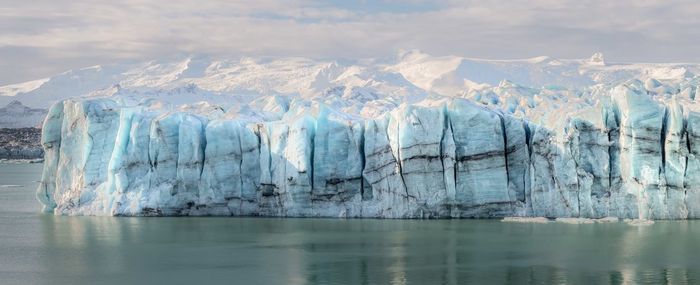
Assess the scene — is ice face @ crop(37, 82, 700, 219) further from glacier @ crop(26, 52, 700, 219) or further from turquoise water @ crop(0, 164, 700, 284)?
turquoise water @ crop(0, 164, 700, 284)

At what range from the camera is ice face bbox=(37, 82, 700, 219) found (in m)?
33.8

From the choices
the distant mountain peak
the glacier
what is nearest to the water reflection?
the glacier

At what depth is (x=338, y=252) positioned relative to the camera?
91.9 ft

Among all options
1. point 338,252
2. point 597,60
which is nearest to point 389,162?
point 338,252

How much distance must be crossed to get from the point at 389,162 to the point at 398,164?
0.32 meters

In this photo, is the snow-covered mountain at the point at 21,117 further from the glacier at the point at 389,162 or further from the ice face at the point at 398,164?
the ice face at the point at 398,164

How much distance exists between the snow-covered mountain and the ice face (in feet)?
379

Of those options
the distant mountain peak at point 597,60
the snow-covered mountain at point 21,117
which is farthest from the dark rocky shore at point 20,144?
the distant mountain peak at point 597,60

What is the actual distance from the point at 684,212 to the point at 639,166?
2205 mm

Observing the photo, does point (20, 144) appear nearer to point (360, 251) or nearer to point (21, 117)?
point (21, 117)

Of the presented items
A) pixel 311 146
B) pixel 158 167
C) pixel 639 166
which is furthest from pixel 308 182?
pixel 639 166

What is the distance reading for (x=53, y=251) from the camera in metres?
28.7

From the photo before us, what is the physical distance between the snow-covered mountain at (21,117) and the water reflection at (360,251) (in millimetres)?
117711

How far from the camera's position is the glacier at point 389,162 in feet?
111
